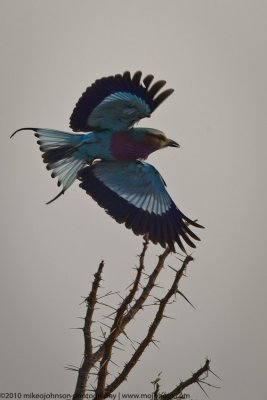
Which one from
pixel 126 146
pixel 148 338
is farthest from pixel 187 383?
pixel 126 146

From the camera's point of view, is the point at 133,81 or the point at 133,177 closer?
the point at 133,81

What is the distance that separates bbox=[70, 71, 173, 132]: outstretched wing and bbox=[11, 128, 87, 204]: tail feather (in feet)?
0.50

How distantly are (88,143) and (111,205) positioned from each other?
1.74 ft

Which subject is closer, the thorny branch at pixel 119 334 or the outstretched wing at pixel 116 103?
the thorny branch at pixel 119 334

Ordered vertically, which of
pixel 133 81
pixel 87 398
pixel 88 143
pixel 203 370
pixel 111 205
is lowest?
pixel 87 398

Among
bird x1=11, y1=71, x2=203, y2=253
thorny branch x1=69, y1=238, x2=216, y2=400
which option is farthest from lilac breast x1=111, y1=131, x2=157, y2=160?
thorny branch x1=69, y1=238, x2=216, y2=400

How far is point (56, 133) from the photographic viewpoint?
6.44 meters

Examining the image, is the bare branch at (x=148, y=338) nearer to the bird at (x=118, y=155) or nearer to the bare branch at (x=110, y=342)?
the bare branch at (x=110, y=342)

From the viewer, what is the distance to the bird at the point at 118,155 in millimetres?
5978

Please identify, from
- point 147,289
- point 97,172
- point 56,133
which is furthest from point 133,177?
point 147,289

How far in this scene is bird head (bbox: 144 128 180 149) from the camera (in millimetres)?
6238

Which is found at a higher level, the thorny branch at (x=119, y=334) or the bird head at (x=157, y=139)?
the bird head at (x=157, y=139)

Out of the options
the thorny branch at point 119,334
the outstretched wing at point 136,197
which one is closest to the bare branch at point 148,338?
the thorny branch at point 119,334

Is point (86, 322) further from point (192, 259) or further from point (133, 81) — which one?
point (133, 81)
